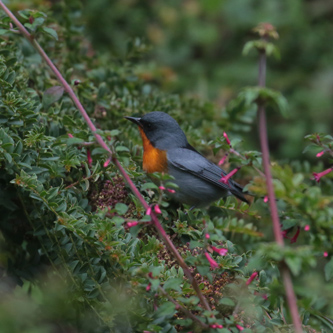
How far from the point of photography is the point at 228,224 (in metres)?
1.91

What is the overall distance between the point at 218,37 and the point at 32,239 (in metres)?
4.74

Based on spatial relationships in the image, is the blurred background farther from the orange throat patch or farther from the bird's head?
the orange throat patch

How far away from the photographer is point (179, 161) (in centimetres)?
354

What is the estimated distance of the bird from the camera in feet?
11.3

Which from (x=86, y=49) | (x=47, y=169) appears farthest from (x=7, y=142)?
(x=86, y=49)

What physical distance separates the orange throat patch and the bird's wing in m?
0.06

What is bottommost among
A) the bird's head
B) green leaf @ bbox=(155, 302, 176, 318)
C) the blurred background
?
the blurred background

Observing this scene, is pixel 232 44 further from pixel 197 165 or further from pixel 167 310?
pixel 167 310

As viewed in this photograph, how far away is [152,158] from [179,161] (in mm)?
190

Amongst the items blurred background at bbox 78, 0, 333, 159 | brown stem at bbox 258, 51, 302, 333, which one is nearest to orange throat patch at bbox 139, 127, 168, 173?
brown stem at bbox 258, 51, 302, 333

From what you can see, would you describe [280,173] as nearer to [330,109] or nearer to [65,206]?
[65,206]

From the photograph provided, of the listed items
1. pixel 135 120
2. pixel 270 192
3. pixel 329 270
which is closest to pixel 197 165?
pixel 135 120

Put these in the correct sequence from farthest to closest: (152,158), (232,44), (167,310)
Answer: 1. (232,44)
2. (152,158)
3. (167,310)

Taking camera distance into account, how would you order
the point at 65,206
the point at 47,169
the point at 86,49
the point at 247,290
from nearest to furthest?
the point at 247,290
the point at 65,206
the point at 47,169
the point at 86,49
